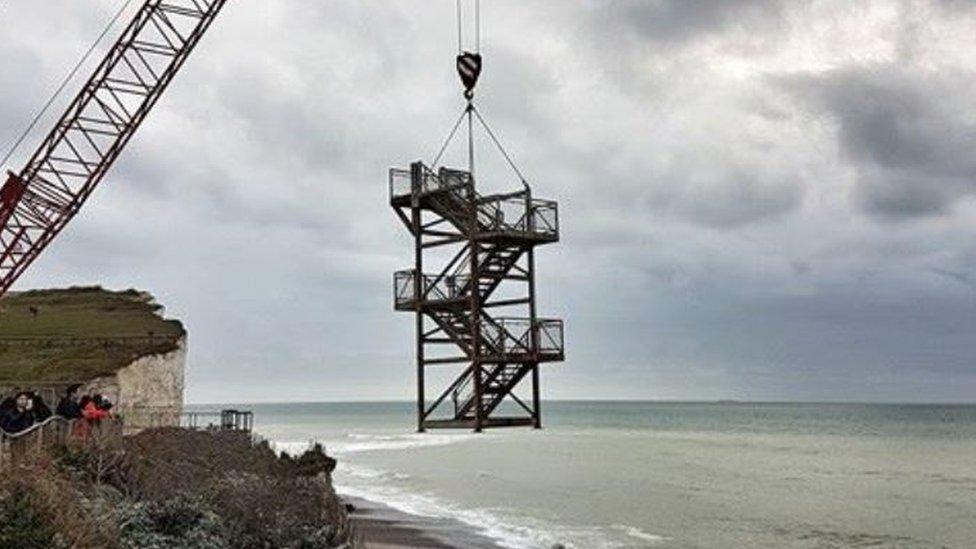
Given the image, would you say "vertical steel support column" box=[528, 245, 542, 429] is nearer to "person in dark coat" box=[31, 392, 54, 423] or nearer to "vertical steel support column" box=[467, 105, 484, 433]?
"vertical steel support column" box=[467, 105, 484, 433]

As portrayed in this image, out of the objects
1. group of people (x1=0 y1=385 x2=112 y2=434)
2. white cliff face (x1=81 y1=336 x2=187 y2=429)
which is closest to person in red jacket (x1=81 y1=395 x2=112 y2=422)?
group of people (x1=0 y1=385 x2=112 y2=434)

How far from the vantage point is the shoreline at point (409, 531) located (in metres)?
28.3

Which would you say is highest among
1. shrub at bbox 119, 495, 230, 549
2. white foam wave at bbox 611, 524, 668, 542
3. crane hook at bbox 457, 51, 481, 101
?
crane hook at bbox 457, 51, 481, 101

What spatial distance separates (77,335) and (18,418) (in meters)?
25.4

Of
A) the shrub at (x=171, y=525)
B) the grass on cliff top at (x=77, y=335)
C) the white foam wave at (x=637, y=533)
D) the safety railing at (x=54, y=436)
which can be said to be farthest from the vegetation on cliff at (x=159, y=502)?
the grass on cliff top at (x=77, y=335)

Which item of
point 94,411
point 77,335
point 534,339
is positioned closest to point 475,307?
point 534,339

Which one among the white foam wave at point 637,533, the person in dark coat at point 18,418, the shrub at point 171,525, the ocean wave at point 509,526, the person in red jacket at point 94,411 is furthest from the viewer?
the white foam wave at point 637,533

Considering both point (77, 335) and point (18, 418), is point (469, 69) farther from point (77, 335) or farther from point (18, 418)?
point (77, 335)

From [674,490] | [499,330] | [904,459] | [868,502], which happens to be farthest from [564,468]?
[499,330]

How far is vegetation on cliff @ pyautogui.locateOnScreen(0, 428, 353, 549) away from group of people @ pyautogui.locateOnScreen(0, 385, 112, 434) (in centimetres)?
89

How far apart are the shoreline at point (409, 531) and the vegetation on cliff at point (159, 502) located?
117 inches

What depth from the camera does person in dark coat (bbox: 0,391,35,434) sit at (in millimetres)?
19391

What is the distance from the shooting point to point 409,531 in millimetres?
31203

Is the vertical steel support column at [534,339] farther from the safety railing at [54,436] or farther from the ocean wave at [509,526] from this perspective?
the safety railing at [54,436]
